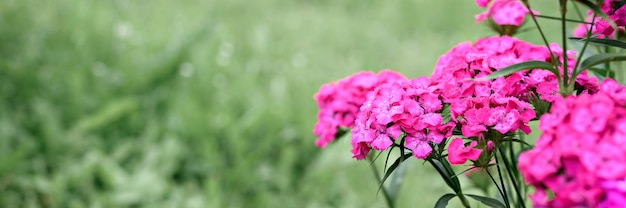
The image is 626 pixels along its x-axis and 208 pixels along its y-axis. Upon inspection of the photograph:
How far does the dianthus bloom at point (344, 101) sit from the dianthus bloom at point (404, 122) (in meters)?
0.25

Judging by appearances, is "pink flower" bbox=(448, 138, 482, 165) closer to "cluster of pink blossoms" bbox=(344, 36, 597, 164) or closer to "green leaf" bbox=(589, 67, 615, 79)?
"cluster of pink blossoms" bbox=(344, 36, 597, 164)

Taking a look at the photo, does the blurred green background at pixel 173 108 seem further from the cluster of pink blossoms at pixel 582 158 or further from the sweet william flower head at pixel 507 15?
the cluster of pink blossoms at pixel 582 158

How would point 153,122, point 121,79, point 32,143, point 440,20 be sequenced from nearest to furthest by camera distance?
point 32,143, point 153,122, point 121,79, point 440,20

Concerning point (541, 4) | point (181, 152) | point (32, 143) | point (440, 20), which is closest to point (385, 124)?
point (181, 152)

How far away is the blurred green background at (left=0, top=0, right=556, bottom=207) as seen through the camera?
1996 mm

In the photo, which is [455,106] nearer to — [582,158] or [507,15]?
[582,158]

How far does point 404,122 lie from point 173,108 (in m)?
1.69

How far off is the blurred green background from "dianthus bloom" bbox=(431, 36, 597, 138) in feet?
3.53

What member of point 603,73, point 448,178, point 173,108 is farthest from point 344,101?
point 173,108

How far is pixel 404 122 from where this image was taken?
75 centimetres

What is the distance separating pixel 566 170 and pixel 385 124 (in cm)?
24

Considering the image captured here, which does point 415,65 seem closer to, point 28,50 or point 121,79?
point 121,79

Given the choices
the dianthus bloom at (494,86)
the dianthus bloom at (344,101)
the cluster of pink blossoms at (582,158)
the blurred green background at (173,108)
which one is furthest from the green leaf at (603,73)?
the blurred green background at (173,108)

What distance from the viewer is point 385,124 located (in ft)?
2.52
